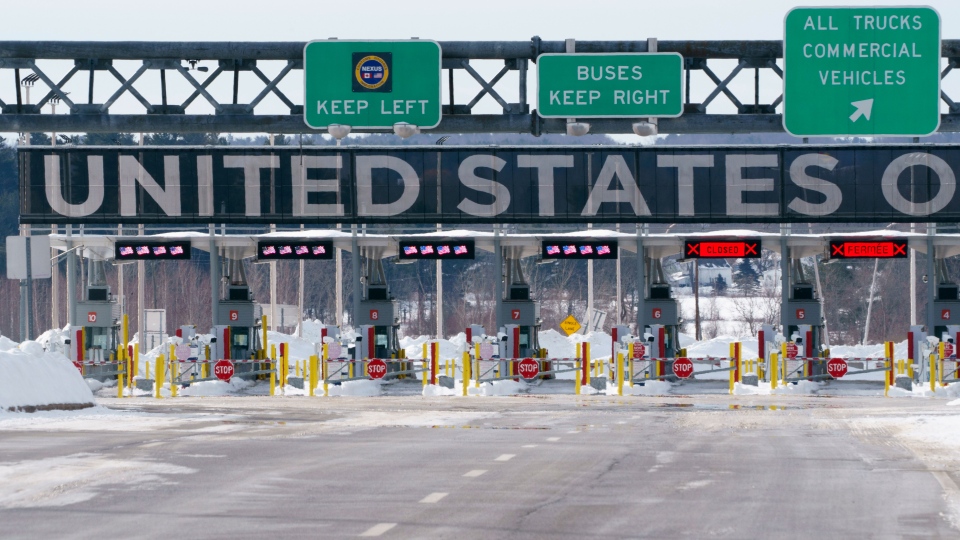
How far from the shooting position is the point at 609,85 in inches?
882

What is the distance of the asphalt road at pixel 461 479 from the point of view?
9930mm

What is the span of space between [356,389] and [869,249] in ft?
47.4

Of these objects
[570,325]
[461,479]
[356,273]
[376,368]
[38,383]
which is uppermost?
[356,273]

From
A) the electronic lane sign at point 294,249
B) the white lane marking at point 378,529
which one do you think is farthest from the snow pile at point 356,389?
the white lane marking at point 378,529

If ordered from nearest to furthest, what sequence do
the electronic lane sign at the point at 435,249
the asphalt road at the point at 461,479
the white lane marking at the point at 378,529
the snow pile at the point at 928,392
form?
the white lane marking at the point at 378,529
the asphalt road at the point at 461,479
the snow pile at the point at 928,392
the electronic lane sign at the point at 435,249

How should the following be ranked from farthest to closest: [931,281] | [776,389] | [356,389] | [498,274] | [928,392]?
[498,274], [931,281], [356,389], [776,389], [928,392]

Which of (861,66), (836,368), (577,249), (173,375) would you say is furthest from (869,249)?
(173,375)

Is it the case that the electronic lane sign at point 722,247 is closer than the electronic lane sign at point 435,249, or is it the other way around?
the electronic lane sign at point 722,247

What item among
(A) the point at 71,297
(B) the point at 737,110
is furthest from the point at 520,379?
(B) the point at 737,110

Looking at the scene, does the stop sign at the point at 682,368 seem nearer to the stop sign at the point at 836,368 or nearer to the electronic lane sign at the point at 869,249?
the stop sign at the point at 836,368

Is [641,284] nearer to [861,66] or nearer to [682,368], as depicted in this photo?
[682,368]

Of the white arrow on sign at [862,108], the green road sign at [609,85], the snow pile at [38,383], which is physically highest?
the green road sign at [609,85]

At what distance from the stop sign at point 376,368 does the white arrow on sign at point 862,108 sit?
18.6 meters

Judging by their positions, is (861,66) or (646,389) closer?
(861,66)
